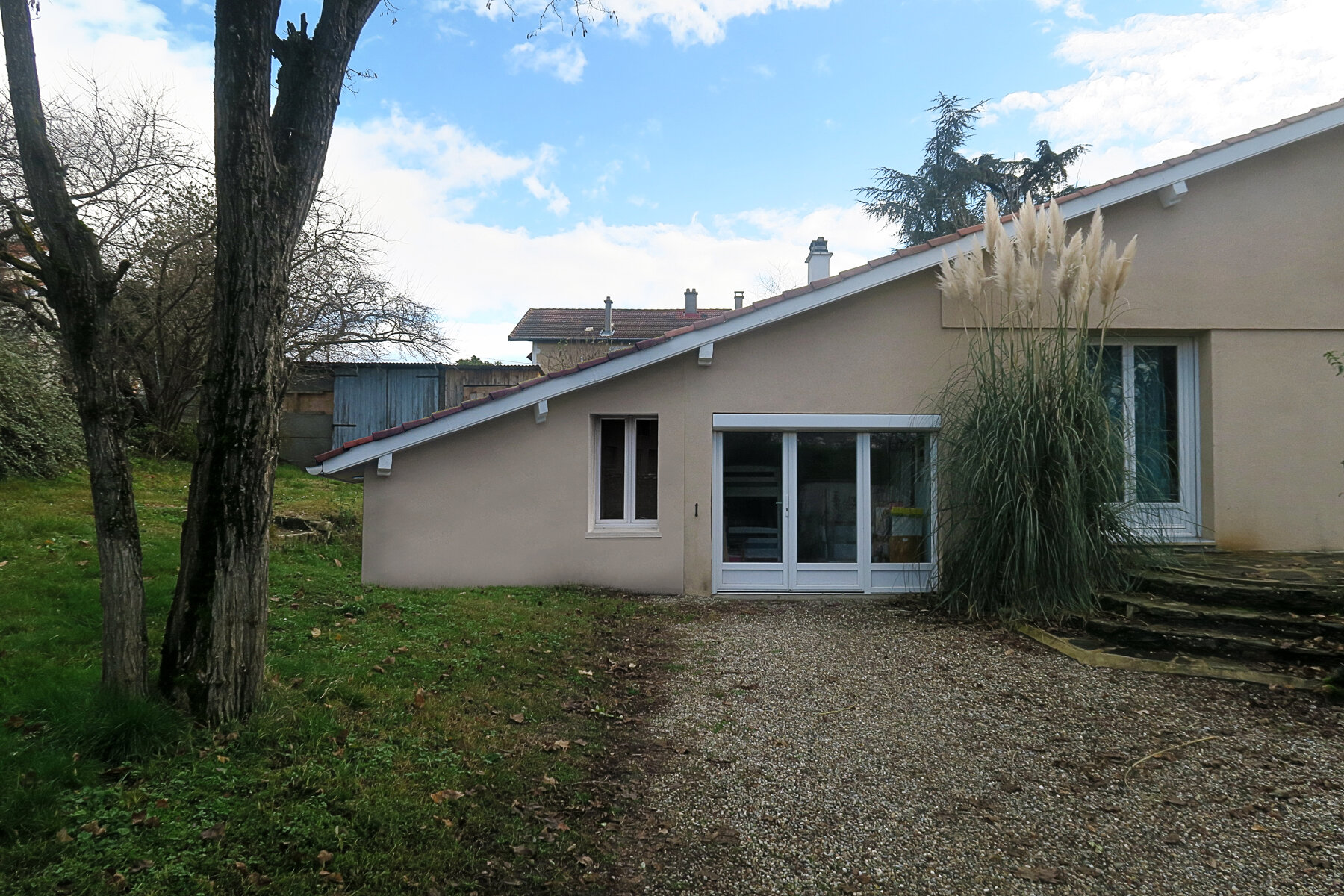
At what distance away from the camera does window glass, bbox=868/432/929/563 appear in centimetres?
886

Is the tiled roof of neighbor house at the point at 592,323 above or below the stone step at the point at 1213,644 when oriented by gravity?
above

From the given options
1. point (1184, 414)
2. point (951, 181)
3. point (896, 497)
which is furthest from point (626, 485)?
point (951, 181)

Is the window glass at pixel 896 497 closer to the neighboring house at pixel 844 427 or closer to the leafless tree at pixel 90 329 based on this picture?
the neighboring house at pixel 844 427

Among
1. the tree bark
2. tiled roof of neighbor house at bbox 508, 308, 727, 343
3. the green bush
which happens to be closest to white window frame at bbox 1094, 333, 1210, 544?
the tree bark

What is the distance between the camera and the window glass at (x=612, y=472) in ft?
30.0

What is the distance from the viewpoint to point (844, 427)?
8.81m

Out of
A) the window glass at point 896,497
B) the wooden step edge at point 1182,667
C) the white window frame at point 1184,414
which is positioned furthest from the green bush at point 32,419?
the white window frame at point 1184,414

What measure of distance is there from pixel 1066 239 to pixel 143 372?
15.5m

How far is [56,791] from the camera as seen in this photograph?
115 inches

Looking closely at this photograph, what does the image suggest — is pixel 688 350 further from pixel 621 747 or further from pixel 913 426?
pixel 621 747

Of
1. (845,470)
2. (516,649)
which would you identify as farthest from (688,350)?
(516,649)

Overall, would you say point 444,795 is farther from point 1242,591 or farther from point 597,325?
point 597,325

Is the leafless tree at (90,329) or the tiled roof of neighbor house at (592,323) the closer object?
the leafless tree at (90,329)

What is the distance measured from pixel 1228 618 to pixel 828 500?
3.98 metres
